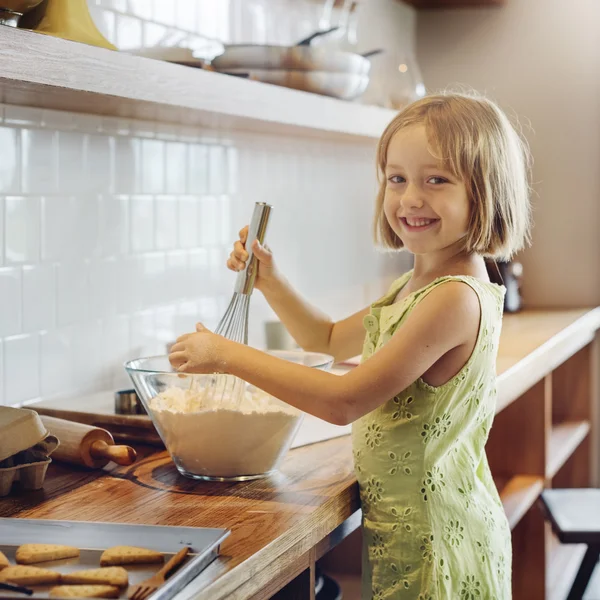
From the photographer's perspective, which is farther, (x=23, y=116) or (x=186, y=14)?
(x=186, y=14)

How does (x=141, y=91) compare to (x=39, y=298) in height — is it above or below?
above

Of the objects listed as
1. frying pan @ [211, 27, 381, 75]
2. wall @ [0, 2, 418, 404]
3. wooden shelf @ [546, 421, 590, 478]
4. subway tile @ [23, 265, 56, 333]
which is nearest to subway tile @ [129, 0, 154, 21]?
wall @ [0, 2, 418, 404]

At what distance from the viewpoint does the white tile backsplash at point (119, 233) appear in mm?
1586

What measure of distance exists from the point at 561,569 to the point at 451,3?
1980 millimetres

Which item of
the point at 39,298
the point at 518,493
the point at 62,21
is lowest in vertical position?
the point at 518,493

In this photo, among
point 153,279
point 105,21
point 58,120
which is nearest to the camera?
point 58,120

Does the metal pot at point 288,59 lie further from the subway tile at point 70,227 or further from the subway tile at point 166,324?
the subway tile at point 166,324

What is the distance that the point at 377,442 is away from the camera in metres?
1.33

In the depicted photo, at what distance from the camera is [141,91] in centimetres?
140

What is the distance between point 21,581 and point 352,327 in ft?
2.87

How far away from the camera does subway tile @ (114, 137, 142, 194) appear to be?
182 centimetres

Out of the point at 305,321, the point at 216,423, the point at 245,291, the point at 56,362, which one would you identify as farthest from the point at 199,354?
the point at 56,362

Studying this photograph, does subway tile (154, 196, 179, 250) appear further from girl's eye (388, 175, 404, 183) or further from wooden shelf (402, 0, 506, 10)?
wooden shelf (402, 0, 506, 10)

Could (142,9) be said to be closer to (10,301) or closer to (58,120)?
(58,120)
